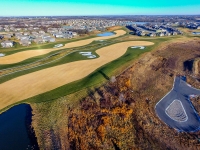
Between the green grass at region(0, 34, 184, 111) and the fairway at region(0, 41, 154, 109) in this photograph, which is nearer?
the green grass at region(0, 34, 184, 111)

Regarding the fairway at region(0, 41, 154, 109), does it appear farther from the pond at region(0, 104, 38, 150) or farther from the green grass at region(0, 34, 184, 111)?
the pond at region(0, 104, 38, 150)

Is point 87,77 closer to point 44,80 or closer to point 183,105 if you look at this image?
point 44,80

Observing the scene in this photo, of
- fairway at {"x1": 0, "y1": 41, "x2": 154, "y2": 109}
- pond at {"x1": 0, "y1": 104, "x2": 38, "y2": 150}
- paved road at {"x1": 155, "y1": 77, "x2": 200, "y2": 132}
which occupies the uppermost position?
fairway at {"x1": 0, "y1": 41, "x2": 154, "y2": 109}

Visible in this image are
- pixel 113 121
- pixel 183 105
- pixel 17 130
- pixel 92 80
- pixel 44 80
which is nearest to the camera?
pixel 17 130

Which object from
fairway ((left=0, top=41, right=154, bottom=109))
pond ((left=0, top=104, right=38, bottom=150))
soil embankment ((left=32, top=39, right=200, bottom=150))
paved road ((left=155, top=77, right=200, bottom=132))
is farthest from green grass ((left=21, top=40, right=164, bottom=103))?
paved road ((left=155, top=77, right=200, bottom=132))

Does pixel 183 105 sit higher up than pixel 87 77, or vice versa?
pixel 87 77

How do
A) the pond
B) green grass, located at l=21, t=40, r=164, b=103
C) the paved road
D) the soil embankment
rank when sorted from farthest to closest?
green grass, located at l=21, t=40, r=164, b=103 → the paved road → the pond → the soil embankment

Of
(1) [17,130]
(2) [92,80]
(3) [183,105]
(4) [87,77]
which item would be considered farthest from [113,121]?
(4) [87,77]

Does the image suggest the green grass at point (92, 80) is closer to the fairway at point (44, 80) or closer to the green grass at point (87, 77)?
the green grass at point (87, 77)
